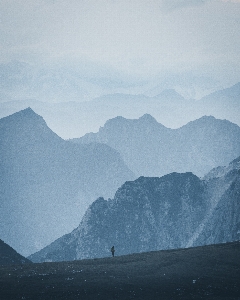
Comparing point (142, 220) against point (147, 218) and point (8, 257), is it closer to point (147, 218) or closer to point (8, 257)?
point (147, 218)

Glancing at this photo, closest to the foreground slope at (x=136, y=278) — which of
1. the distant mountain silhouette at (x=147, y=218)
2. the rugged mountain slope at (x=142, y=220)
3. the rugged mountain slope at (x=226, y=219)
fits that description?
the rugged mountain slope at (x=226, y=219)

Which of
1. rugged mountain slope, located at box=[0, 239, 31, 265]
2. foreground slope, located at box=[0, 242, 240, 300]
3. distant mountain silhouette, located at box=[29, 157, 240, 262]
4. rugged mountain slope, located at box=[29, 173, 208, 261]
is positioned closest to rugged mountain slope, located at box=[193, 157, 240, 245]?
distant mountain silhouette, located at box=[29, 157, 240, 262]

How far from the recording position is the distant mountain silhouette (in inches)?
5468

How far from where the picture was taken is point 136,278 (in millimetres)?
31250

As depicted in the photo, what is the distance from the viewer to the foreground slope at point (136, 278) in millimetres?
26891

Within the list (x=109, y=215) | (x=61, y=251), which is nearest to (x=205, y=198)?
(x=109, y=215)

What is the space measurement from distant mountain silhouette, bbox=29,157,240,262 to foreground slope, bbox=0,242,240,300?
9822 cm

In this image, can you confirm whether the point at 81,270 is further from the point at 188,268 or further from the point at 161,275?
the point at 188,268

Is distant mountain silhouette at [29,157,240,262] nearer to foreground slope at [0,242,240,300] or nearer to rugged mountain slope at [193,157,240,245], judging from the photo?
rugged mountain slope at [193,157,240,245]

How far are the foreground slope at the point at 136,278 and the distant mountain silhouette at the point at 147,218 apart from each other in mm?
98219

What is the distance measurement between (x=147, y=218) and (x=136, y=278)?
117214 mm

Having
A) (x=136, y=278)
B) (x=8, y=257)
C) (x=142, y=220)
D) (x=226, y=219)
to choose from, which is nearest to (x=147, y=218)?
(x=142, y=220)

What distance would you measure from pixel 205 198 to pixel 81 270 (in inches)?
4648

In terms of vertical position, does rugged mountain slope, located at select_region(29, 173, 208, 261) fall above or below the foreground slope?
above
